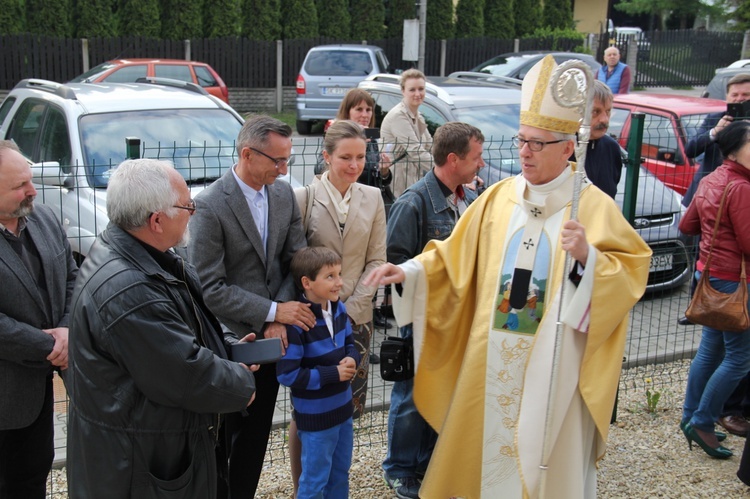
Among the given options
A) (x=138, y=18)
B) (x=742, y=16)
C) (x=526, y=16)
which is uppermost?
(x=742, y=16)

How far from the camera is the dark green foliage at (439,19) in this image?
90.2 feet

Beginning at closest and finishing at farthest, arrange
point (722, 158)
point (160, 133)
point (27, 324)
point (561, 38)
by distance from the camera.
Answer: point (27, 324)
point (722, 158)
point (160, 133)
point (561, 38)

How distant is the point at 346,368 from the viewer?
366cm

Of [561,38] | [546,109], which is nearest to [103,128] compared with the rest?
[546,109]

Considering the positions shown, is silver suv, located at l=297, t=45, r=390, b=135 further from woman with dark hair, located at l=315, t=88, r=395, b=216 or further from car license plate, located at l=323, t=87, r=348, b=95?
woman with dark hair, located at l=315, t=88, r=395, b=216

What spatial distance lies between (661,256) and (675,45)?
86.4ft

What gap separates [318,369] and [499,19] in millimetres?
26628

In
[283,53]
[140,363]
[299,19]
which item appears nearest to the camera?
[140,363]

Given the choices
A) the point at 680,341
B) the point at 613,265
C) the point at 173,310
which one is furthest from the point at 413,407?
the point at 680,341

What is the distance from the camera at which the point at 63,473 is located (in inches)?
175

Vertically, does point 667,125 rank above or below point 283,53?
below

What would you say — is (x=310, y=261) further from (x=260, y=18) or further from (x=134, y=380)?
(x=260, y=18)

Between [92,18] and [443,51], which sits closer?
[92,18]

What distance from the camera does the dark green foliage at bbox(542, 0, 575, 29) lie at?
29750 mm
